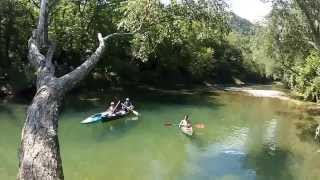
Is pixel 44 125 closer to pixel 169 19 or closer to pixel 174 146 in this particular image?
pixel 169 19

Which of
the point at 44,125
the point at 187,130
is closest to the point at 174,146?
the point at 187,130

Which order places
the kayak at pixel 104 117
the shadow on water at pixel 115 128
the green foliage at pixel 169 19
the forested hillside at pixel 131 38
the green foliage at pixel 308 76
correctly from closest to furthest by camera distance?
the green foliage at pixel 169 19, the forested hillside at pixel 131 38, the shadow on water at pixel 115 128, the kayak at pixel 104 117, the green foliage at pixel 308 76

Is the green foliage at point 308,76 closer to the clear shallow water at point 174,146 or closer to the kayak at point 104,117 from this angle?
the clear shallow water at point 174,146

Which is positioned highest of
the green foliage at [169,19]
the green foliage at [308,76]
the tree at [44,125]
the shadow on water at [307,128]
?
the green foliage at [169,19]

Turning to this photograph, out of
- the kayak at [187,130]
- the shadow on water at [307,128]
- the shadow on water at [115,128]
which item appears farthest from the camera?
the shadow on water at [307,128]

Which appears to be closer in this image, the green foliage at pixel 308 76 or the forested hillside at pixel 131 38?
the forested hillside at pixel 131 38

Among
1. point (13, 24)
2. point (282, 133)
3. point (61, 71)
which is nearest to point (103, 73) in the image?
point (61, 71)

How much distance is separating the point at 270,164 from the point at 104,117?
12793mm

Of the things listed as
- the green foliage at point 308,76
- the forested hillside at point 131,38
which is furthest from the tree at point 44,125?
the green foliage at point 308,76

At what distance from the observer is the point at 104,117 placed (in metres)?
31.3

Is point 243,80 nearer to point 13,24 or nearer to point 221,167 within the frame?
point 13,24

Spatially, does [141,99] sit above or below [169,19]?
below

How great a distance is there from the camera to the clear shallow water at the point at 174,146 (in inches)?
789

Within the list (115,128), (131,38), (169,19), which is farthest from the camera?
(131,38)
